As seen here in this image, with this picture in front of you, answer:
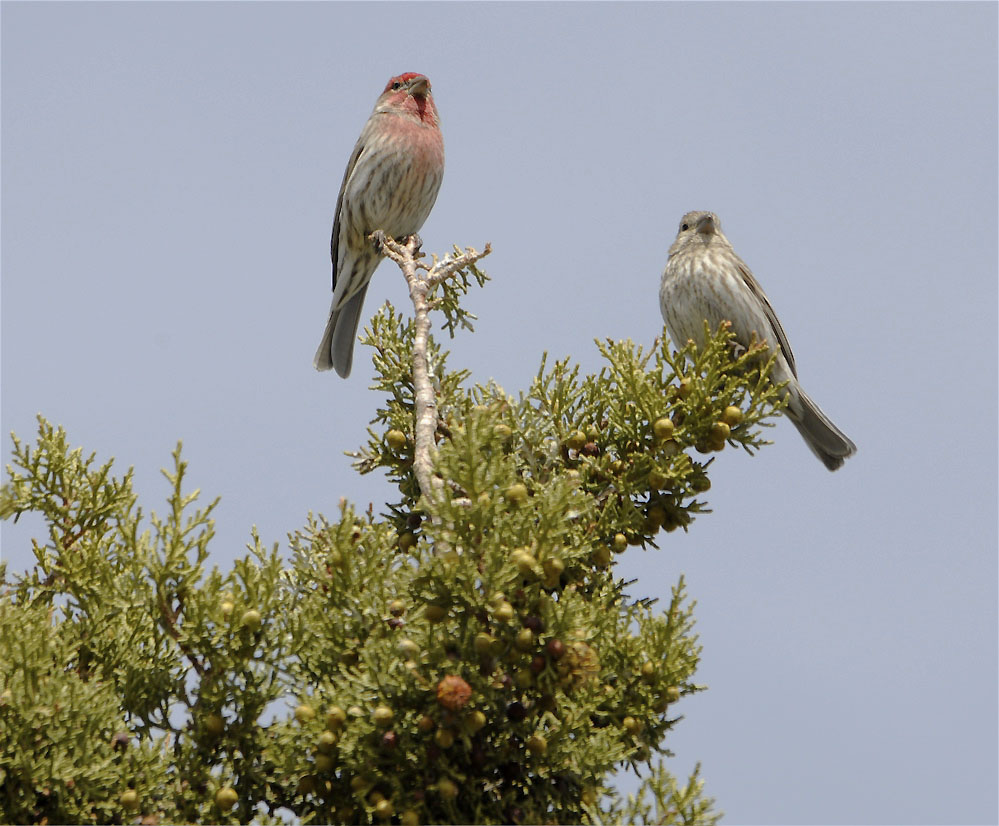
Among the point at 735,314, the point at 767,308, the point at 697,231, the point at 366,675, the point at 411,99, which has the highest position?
the point at 411,99

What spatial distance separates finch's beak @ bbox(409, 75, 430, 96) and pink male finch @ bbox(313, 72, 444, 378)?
197mm

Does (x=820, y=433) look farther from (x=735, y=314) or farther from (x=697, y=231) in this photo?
(x=697, y=231)

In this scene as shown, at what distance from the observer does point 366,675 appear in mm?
3477

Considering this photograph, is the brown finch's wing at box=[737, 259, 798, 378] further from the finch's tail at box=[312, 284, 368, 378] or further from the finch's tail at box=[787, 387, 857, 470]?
the finch's tail at box=[312, 284, 368, 378]

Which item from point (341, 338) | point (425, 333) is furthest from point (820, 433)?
point (341, 338)

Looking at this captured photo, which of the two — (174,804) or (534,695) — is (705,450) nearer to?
(534,695)

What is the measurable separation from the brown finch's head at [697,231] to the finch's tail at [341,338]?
240 cm

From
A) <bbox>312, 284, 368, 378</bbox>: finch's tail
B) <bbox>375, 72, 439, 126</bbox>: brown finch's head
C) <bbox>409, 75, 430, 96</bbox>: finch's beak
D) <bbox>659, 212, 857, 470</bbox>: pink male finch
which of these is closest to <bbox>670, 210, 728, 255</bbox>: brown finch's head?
<bbox>659, 212, 857, 470</bbox>: pink male finch

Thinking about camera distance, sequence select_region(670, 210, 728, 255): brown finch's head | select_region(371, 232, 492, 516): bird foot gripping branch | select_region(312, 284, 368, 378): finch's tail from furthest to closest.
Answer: select_region(312, 284, 368, 378): finch's tail < select_region(670, 210, 728, 255): brown finch's head < select_region(371, 232, 492, 516): bird foot gripping branch

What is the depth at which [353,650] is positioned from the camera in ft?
12.2

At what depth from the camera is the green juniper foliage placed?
11.3 ft

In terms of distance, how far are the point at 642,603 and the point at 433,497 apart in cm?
109

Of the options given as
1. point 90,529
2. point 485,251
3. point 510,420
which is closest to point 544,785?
point 510,420

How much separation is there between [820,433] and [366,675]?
3842mm
